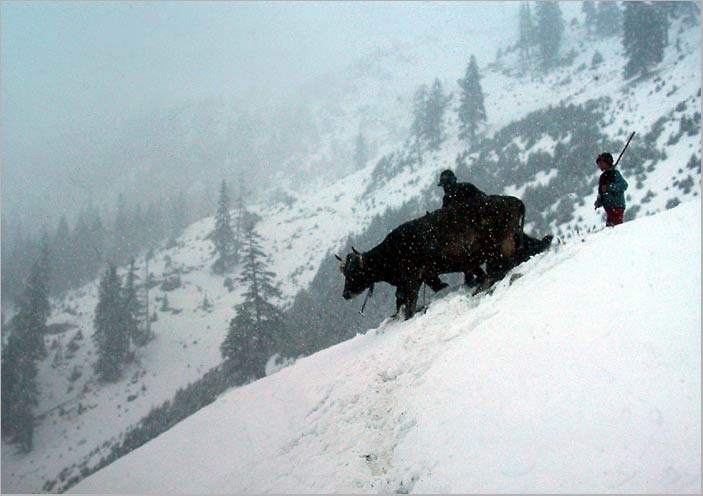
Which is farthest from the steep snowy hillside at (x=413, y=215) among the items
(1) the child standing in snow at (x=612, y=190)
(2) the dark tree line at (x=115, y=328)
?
(1) the child standing in snow at (x=612, y=190)

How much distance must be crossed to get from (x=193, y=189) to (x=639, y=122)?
124 meters

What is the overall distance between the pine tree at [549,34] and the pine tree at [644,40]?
24.6m

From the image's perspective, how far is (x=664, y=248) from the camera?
4.46 metres

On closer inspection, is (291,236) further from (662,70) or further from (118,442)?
(662,70)

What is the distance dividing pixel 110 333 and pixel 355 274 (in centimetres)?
4095

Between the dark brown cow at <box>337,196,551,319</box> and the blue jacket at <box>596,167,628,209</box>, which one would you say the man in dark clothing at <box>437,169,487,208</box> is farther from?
the blue jacket at <box>596,167,628,209</box>

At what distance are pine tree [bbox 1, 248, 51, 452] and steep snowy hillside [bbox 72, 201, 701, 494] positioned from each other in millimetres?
37544

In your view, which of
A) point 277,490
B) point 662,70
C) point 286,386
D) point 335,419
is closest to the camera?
point 277,490

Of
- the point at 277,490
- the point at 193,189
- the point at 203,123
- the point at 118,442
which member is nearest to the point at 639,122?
the point at 277,490

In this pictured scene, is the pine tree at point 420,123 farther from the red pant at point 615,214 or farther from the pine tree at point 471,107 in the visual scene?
the red pant at point 615,214

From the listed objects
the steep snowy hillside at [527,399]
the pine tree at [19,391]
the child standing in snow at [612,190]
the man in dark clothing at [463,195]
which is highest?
the man in dark clothing at [463,195]

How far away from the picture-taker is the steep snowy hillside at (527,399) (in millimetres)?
3080

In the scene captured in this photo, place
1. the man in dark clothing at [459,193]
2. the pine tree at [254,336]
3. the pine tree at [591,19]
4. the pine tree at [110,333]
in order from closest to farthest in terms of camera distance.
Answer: the man in dark clothing at [459,193] → the pine tree at [254,336] → the pine tree at [110,333] → the pine tree at [591,19]

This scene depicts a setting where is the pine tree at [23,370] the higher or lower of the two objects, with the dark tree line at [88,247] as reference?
lower
